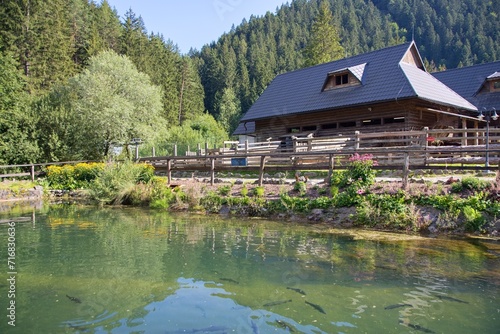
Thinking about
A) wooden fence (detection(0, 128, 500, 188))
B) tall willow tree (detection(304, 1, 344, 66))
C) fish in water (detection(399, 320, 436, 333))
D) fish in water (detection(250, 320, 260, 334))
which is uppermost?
tall willow tree (detection(304, 1, 344, 66))

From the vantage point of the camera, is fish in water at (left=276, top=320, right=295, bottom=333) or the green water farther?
the green water

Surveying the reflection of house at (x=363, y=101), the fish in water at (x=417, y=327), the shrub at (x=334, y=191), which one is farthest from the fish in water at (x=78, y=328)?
the reflection of house at (x=363, y=101)

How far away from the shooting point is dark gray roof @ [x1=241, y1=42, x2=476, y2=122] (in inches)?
839

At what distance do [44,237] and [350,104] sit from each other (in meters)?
17.6

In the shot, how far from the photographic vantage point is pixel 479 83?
29.6 meters

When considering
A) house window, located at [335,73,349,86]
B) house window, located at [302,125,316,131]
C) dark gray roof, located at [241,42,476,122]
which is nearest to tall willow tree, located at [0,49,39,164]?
dark gray roof, located at [241,42,476,122]

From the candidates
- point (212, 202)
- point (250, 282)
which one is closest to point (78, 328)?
point (250, 282)

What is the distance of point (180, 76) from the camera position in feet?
194

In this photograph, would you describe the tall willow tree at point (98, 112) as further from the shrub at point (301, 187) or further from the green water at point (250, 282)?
the shrub at point (301, 187)

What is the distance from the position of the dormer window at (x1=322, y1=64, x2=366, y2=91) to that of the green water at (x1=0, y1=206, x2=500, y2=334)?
50.5 ft

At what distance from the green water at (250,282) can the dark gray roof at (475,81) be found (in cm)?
2308

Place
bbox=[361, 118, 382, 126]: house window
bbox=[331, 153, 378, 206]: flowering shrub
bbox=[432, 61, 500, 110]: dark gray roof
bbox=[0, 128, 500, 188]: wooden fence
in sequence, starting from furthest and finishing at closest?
bbox=[432, 61, 500, 110]: dark gray roof, bbox=[361, 118, 382, 126]: house window, bbox=[0, 128, 500, 188]: wooden fence, bbox=[331, 153, 378, 206]: flowering shrub

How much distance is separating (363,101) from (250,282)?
17.4m

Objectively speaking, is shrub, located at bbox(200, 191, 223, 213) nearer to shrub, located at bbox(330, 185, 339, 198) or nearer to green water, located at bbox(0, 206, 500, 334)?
green water, located at bbox(0, 206, 500, 334)
